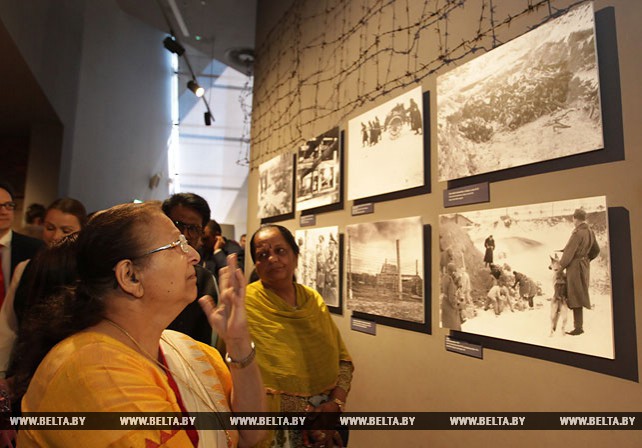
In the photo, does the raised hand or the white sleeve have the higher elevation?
the raised hand

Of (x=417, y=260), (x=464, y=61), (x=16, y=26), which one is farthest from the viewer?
(x=16, y=26)

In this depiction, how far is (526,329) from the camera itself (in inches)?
58.9

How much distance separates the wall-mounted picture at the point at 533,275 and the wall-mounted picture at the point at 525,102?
229 mm

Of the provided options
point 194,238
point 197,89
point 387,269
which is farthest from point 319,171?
point 197,89

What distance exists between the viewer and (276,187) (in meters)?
3.68

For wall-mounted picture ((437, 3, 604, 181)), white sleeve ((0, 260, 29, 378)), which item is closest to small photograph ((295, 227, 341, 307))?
wall-mounted picture ((437, 3, 604, 181))

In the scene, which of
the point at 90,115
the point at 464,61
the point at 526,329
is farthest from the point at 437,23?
the point at 90,115

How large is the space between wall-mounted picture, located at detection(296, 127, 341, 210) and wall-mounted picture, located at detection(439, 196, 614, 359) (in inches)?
43.9

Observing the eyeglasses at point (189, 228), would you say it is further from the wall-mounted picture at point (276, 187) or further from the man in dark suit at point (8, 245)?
the wall-mounted picture at point (276, 187)

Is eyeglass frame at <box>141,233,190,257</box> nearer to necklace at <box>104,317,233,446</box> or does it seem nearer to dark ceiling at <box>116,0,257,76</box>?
necklace at <box>104,317,233,446</box>

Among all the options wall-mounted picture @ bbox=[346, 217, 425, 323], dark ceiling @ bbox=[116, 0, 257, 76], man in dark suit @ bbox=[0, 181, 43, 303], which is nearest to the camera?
wall-mounted picture @ bbox=[346, 217, 425, 323]

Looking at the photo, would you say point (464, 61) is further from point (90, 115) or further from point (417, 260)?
point (90, 115)

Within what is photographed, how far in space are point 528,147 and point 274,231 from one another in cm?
130

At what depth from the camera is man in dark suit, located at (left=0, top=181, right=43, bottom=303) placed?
2.24 metres
